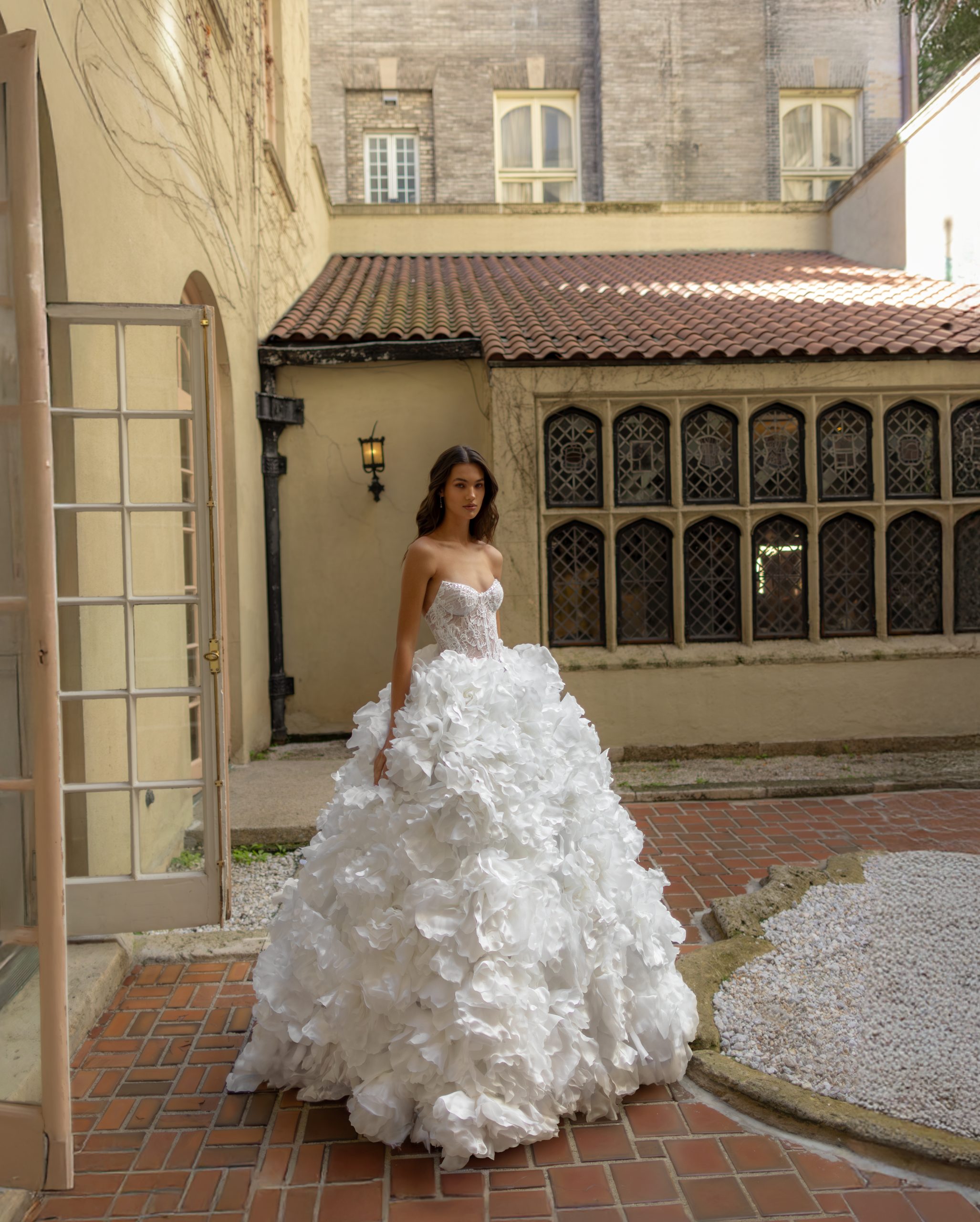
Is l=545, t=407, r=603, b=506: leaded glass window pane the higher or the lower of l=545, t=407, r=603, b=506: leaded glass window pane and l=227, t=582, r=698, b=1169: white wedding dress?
the higher

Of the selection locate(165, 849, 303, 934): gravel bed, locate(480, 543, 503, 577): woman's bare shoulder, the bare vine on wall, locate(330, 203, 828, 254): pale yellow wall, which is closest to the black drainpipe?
the bare vine on wall

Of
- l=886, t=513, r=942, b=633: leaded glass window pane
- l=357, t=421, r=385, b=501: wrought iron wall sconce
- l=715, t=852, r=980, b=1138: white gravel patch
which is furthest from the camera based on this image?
l=357, t=421, r=385, b=501: wrought iron wall sconce

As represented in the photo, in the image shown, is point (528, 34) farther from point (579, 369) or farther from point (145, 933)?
point (145, 933)

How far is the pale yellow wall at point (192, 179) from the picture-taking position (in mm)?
3932

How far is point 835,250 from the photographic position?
1356 cm

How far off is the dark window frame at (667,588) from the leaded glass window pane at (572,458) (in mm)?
414

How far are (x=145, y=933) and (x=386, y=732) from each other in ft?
6.83

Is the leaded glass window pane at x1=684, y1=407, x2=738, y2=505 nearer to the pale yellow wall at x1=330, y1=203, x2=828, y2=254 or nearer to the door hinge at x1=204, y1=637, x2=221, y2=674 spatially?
the door hinge at x1=204, y1=637, x2=221, y2=674

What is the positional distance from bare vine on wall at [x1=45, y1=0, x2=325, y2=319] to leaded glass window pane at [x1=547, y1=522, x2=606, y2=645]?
3.39 meters

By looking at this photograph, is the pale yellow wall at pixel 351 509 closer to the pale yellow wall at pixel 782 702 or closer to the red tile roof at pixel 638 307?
the red tile roof at pixel 638 307

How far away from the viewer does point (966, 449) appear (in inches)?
320

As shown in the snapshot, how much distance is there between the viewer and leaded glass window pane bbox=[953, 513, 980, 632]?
8.18 m

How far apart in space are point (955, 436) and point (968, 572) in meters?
1.24

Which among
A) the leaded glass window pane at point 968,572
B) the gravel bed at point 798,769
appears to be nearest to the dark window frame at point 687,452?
the leaded glass window pane at point 968,572
